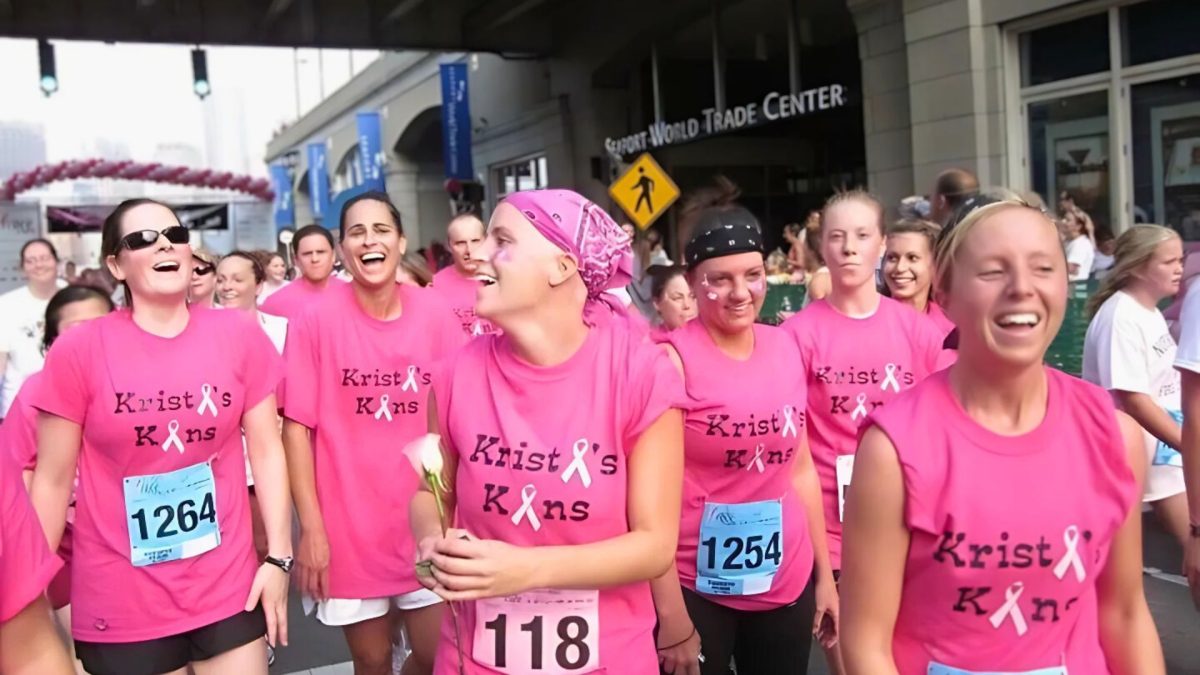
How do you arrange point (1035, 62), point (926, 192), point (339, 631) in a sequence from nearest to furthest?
point (339, 631) → point (1035, 62) → point (926, 192)

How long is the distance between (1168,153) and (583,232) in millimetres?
10165

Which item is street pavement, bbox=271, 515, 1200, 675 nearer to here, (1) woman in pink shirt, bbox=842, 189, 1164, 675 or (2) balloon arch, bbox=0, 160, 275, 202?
(1) woman in pink shirt, bbox=842, 189, 1164, 675

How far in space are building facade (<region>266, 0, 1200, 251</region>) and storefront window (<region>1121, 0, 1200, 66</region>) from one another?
0.02 metres

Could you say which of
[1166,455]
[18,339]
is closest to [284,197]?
[18,339]

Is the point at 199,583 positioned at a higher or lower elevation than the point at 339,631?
higher

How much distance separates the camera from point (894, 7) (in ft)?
43.0

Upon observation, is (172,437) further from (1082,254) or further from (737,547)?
(1082,254)

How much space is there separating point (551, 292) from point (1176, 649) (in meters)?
4.13

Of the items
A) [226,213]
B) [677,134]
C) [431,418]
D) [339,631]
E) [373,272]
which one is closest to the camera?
[431,418]

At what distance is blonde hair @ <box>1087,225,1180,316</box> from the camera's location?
15.3 feet

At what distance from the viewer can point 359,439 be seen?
155 inches

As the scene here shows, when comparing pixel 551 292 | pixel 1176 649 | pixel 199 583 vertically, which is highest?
pixel 551 292

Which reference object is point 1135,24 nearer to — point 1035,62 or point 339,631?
point 1035,62

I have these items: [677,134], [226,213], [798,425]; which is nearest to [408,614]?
[798,425]
